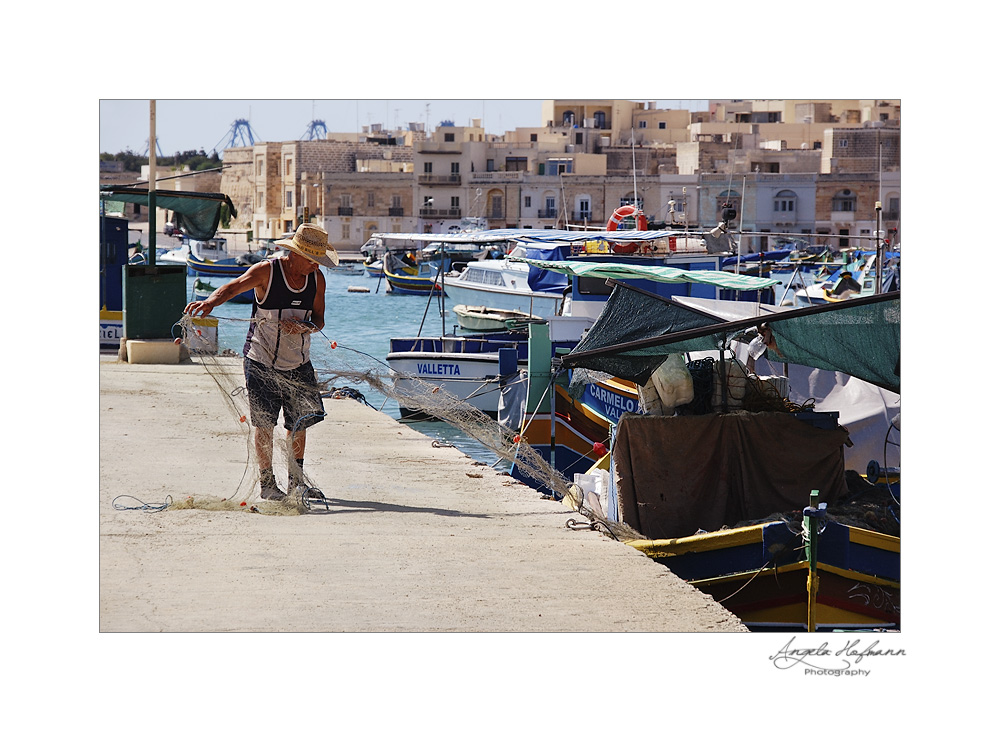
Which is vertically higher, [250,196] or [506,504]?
[250,196]

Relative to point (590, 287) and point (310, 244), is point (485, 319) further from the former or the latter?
point (310, 244)

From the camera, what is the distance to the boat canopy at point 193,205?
1587 centimetres

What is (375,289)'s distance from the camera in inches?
2354

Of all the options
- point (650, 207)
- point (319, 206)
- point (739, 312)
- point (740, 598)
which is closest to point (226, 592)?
point (740, 598)

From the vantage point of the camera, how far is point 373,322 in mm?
43094

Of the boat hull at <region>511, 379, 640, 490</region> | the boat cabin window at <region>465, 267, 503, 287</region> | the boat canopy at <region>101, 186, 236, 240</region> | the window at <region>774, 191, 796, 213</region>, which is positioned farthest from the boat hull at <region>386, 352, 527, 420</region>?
the window at <region>774, 191, 796, 213</region>

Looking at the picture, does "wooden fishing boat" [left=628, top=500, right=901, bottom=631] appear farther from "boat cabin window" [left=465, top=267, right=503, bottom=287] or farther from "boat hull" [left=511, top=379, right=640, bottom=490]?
"boat cabin window" [left=465, top=267, right=503, bottom=287]

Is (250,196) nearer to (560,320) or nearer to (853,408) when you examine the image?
(560,320)

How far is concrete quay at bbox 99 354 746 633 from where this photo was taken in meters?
5.12

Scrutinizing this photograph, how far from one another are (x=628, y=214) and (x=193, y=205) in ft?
36.8

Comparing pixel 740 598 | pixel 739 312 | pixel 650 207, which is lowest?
pixel 740 598

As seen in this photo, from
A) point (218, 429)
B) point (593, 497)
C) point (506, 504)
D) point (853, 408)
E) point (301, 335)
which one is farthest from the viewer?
point (853, 408)

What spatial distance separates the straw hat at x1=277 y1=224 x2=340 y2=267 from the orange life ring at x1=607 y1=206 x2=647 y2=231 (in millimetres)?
16799

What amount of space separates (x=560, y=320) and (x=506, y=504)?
40.0 feet
